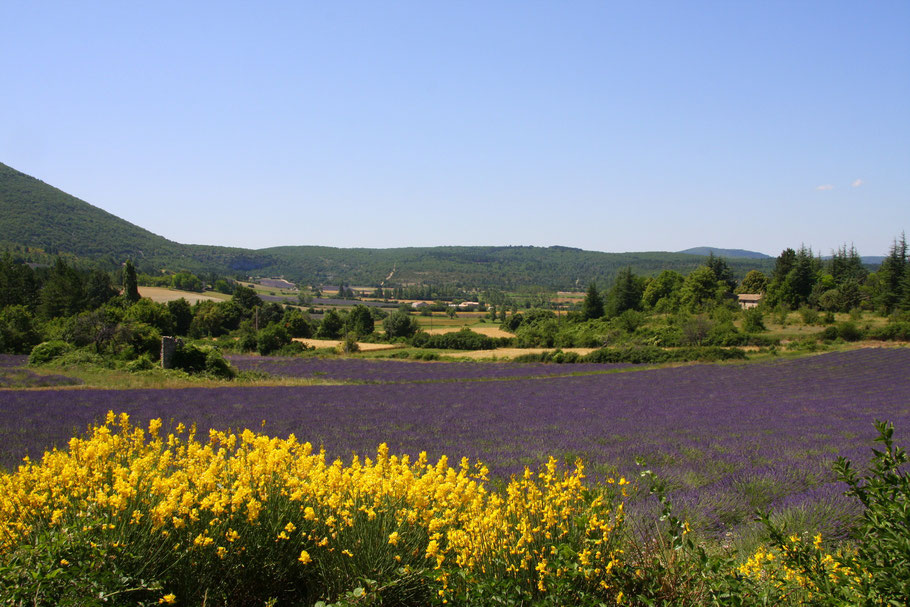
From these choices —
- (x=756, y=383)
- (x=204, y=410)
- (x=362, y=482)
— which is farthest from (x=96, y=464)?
(x=756, y=383)

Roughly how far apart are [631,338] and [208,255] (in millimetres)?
161248

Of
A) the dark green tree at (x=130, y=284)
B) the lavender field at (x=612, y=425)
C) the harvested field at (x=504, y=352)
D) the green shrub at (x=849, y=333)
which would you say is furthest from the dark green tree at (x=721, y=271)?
the dark green tree at (x=130, y=284)

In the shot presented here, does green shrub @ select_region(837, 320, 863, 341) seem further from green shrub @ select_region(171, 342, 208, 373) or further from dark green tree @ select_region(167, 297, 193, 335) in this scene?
dark green tree @ select_region(167, 297, 193, 335)

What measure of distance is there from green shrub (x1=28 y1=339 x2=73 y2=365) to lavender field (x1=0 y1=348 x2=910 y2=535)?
1041cm

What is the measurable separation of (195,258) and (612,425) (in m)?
175

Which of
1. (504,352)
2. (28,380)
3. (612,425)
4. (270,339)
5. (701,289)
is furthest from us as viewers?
(701,289)

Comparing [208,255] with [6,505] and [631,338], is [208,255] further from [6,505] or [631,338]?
[6,505]

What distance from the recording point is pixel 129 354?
23.0 m

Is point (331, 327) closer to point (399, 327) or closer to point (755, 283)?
point (399, 327)

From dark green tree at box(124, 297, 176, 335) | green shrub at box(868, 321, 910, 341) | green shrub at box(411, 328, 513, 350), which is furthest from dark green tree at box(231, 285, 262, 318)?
green shrub at box(868, 321, 910, 341)

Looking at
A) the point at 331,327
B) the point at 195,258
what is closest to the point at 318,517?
the point at 331,327

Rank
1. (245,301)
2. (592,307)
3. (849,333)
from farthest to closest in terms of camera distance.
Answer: (592,307), (245,301), (849,333)

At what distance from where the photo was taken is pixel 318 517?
3039 mm

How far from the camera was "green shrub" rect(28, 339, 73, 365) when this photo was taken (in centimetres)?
2191
